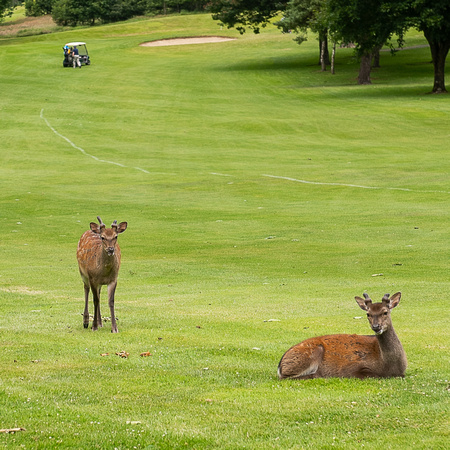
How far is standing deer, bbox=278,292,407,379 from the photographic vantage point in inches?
382

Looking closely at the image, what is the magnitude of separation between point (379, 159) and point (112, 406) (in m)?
37.8

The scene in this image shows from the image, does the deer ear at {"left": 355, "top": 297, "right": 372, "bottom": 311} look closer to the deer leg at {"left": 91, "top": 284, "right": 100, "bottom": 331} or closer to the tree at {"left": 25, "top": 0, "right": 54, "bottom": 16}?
the deer leg at {"left": 91, "top": 284, "right": 100, "bottom": 331}

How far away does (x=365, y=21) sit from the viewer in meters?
63.9

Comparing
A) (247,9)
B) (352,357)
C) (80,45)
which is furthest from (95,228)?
(80,45)

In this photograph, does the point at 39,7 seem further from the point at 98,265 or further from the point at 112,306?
the point at 112,306

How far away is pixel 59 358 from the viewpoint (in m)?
11.0

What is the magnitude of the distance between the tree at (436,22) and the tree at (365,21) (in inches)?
52.2

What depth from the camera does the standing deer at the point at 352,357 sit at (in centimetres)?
971

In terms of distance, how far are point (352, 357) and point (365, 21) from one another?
58043 mm

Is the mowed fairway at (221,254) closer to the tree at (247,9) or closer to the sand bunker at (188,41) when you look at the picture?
the tree at (247,9)

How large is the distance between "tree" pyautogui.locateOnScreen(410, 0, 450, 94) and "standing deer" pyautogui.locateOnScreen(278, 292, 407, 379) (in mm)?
52309

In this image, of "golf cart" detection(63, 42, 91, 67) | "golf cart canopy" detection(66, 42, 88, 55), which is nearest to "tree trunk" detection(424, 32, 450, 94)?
"golf cart" detection(63, 42, 91, 67)

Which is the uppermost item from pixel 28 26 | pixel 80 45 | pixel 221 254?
pixel 28 26

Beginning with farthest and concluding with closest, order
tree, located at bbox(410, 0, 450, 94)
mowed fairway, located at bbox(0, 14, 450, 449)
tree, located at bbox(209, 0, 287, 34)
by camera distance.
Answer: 1. tree, located at bbox(209, 0, 287, 34)
2. tree, located at bbox(410, 0, 450, 94)
3. mowed fairway, located at bbox(0, 14, 450, 449)
